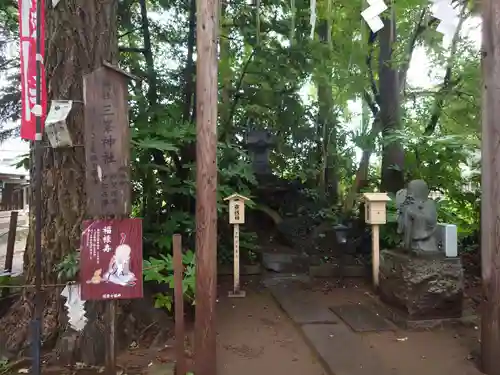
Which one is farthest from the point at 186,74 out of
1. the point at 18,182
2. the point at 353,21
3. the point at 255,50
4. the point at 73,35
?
the point at 18,182

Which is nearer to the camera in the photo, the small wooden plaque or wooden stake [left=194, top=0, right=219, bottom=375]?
wooden stake [left=194, top=0, right=219, bottom=375]

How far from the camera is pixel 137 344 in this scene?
4.53m

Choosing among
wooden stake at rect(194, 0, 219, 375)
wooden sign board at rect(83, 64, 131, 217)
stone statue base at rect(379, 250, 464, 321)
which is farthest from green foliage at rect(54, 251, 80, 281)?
stone statue base at rect(379, 250, 464, 321)

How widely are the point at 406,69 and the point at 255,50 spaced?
4.28 m

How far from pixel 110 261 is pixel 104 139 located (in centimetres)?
99

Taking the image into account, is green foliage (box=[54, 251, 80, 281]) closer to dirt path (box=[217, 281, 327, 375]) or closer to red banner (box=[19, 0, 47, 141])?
red banner (box=[19, 0, 47, 141])

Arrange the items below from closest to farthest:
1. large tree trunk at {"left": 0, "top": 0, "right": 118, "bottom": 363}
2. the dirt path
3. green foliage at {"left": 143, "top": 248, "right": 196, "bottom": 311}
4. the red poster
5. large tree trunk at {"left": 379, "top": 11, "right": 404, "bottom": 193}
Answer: the red poster, the dirt path, large tree trunk at {"left": 0, "top": 0, "right": 118, "bottom": 363}, green foliage at {"left": 143, "top": 248, "right": 196, "bottom": 311}, large tree trunk at {"left": 379, "top": 11, "right": 404, "bottom": 193}

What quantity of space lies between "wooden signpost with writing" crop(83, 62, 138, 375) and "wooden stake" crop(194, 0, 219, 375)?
701 millimetres

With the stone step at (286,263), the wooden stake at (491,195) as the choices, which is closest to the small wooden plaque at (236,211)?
the stone step at (286,263)

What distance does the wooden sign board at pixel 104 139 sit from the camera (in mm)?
3307

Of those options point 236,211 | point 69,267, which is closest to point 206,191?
point 69,267

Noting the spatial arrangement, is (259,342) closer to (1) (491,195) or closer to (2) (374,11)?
(1) (491,195)

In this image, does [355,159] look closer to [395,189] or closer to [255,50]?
[395,189]

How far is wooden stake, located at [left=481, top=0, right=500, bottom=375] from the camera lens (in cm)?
389
